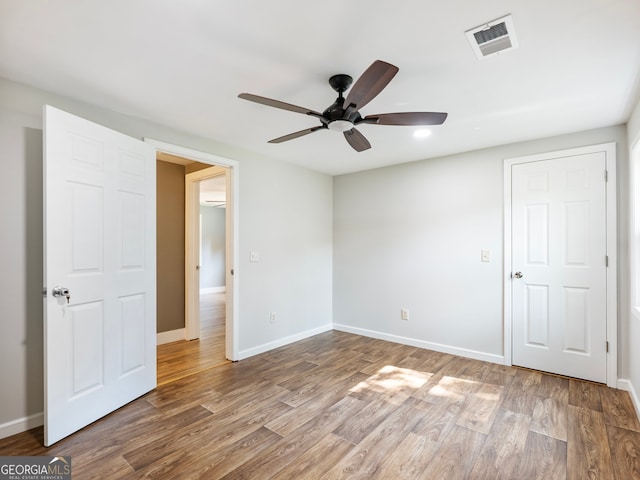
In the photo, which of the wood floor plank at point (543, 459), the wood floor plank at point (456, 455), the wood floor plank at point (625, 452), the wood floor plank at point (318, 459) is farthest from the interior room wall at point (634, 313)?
the wood floor plank at point (318, 459)

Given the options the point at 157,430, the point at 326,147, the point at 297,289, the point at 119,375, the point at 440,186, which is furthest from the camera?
the point at 297,289

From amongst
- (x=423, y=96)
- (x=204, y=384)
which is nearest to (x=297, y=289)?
(x=204, y=384)

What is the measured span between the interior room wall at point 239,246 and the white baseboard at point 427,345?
18.0 inches

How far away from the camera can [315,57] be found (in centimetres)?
183

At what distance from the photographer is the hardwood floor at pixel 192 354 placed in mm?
3189

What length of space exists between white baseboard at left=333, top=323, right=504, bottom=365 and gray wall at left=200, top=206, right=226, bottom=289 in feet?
17.9

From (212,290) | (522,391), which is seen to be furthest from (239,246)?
(212,290)

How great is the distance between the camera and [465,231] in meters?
3.68

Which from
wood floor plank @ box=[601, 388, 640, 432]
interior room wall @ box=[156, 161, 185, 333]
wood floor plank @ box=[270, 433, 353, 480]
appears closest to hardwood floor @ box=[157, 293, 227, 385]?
interior room wall @ box=[156, 161, 185, 333]

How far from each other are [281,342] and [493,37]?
3.62 m

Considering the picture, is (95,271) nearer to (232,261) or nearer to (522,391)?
(232,261)

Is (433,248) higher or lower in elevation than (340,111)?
Result: lower

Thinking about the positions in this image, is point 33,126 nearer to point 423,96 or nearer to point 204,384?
point 204,384

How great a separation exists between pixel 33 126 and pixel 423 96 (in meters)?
2.75
